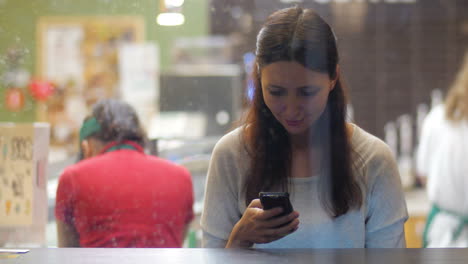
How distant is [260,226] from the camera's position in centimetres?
72

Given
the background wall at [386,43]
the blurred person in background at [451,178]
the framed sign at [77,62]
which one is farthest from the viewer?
the blurred person in background at [451,178]

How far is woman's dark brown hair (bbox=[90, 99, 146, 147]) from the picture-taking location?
3.32 feet

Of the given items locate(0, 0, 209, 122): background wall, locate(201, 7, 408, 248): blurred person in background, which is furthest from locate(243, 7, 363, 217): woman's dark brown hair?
locate(0, 0, 209, 122): background wall

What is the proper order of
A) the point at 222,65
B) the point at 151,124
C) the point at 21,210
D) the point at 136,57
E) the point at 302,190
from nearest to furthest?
1. the point at 302,190
2. the point at 21,210
3. the point at 151,124
4. the point at 136,57
5. the point at 222,65

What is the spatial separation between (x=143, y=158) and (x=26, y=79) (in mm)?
248

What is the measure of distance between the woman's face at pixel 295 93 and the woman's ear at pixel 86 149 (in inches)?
16.2

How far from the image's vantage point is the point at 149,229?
1.11 metres

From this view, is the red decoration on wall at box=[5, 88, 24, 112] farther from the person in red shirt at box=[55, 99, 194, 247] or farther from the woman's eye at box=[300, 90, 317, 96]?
the woman's eye at box=[300, 90, 317, 96]

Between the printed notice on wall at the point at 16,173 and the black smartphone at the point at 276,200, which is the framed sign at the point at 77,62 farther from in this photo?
the black smartphone at the point at 276,200

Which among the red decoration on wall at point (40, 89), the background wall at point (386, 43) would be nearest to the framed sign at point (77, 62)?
the red decoration on wall at point (40, 89)

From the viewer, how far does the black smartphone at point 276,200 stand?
2.27ft

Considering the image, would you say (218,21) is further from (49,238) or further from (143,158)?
(49,238)

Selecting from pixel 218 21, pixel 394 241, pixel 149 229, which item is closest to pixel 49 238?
pixel 149 229

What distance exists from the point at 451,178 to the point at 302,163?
118 centimetres
